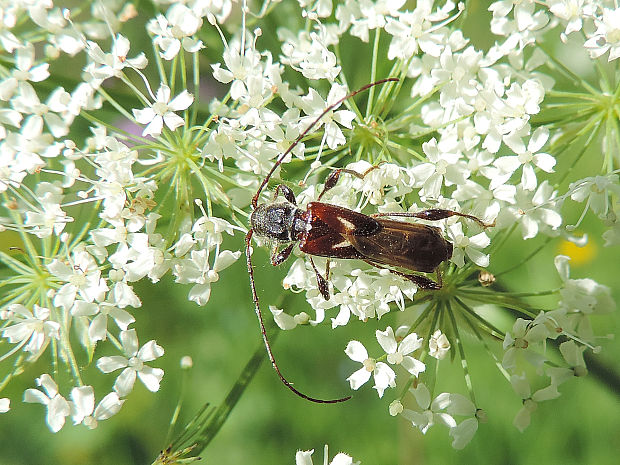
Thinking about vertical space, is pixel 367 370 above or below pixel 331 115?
below

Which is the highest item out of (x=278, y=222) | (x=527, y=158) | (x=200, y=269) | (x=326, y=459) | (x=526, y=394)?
(x=527, y=158)

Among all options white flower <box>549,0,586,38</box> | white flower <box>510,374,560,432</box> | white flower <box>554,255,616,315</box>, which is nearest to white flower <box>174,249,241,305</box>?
white flower <box>510,374,560,432</box>

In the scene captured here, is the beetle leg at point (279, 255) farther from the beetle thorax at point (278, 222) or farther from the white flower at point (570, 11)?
the white flower at point (570, 11)

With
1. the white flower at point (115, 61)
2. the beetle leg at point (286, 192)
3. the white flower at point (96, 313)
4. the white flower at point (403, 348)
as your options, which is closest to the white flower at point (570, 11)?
the beetle leg at point (286, 192)

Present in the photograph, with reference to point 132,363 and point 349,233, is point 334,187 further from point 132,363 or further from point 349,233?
point 132,363

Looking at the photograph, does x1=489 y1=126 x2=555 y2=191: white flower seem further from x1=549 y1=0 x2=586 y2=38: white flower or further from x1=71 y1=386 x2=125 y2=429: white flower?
x1=71 y1=386 x2=125 y2=429: white flower

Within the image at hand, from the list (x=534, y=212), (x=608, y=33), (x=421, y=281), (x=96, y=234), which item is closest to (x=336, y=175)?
(x=421, y=281)

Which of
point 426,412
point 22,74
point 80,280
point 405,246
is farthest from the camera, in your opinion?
point 22,74
